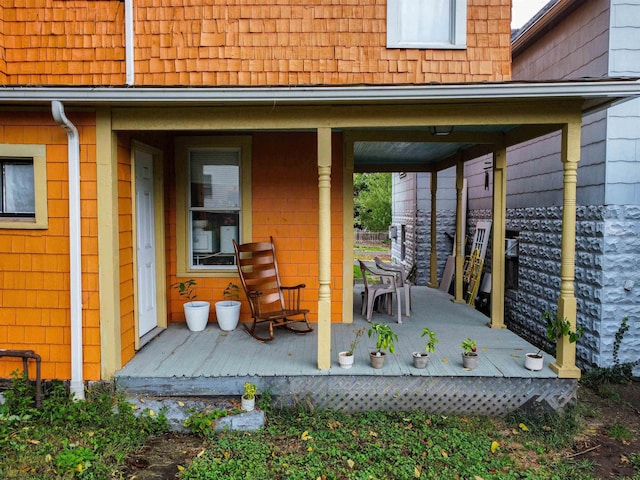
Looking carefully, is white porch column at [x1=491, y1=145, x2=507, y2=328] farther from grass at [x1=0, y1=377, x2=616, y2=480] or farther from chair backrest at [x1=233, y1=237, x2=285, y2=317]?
chair backrest at [x1=233, y1=237, x2=285, y2=317]

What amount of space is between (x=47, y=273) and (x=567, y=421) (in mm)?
4614

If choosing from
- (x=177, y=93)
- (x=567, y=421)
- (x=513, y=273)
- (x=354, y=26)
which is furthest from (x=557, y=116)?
(x=513, y=273)

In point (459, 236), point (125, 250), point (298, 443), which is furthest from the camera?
point (459, 236)

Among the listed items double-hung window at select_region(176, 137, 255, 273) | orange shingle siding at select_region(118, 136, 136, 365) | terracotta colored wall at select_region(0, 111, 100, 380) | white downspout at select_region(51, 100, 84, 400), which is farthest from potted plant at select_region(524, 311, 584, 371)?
white downspout at select_region(51, 100, 84, 400)

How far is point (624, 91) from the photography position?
3771mm

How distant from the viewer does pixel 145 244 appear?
5.15 m

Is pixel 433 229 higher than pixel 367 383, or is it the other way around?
pixel 433 229

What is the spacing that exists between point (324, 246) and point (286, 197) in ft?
5.82

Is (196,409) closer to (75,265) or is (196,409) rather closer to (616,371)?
(75,265)

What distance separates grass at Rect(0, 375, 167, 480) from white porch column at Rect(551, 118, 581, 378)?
3.39 m

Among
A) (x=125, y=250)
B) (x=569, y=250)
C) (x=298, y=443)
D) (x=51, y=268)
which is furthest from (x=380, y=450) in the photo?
(x=51, y=268)

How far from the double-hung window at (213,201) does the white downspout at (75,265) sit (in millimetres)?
1666

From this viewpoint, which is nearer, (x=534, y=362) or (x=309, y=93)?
(x=309, y=93)

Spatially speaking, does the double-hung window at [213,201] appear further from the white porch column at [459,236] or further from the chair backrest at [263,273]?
the white porch column at [459,236]
